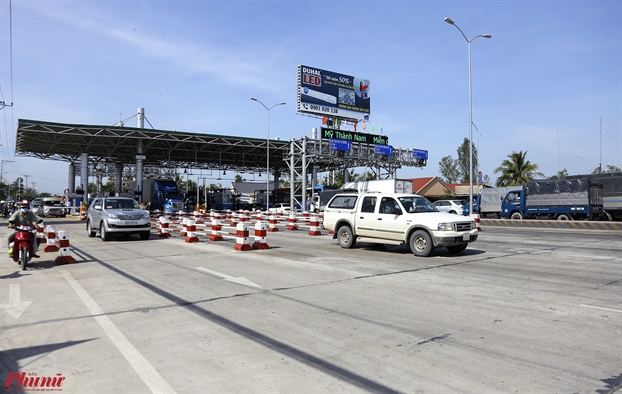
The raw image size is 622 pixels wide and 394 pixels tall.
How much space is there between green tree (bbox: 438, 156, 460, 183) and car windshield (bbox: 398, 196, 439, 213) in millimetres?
77679

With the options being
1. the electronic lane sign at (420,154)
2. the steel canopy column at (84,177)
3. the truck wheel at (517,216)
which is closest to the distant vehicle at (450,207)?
the truck wheel at (517,216)

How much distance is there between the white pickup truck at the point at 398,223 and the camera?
11.5 metres

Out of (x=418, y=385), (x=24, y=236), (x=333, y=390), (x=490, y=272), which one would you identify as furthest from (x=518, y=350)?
(x=24, y=236)

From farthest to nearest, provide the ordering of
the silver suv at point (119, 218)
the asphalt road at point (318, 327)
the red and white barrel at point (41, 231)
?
the silver suv at point (119, 218) → the red and white barrel at point (41, 231) → the asphalt road at point (318, 327)

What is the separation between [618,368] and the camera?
4242mm

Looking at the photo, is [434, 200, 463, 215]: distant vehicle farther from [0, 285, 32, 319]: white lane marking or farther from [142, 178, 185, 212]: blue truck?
[0, 285, 32, 319]: white lane marking

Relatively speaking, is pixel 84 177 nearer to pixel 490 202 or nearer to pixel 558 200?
pixel 490 202

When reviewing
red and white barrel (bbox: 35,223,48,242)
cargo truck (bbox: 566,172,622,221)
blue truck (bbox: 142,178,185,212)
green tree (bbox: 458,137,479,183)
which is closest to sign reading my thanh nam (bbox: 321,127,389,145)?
blue truck (bbox: 142,178,185,212)

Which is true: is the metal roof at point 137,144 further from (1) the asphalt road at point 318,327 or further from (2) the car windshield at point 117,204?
(1) the asphalt road at point 318,327

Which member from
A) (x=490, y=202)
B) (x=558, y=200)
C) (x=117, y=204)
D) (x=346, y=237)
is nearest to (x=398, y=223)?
(x=346, y=237)

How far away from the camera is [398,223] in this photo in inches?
487

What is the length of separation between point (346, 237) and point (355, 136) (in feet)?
102

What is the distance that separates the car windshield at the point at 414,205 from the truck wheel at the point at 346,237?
220 cm

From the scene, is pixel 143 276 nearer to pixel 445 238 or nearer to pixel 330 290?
pixel 330 290
